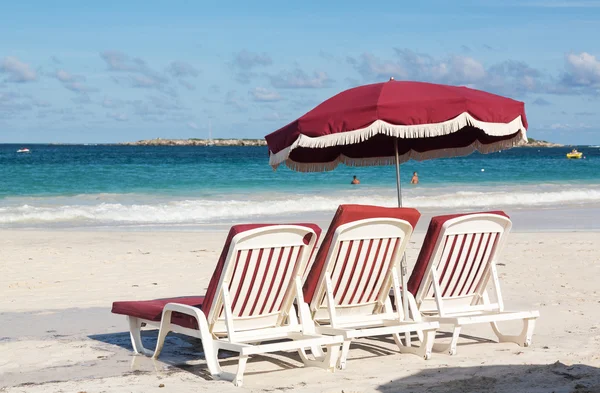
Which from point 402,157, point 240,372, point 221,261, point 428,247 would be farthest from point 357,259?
point 402,157

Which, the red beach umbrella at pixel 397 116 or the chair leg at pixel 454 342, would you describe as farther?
the chair leg at pixel 454 342

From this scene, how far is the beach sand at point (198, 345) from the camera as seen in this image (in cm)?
512

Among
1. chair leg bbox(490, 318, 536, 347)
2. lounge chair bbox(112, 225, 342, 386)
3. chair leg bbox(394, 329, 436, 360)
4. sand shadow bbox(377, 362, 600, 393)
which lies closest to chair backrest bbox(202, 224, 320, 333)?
lounge chair bbox(112, 225, 342, 386)

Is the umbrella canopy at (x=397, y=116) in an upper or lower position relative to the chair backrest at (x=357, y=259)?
upper

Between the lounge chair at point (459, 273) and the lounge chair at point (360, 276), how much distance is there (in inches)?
7.3

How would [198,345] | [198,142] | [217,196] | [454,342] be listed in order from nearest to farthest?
1. [454,342]
2. [198,345]
3. [217,196]
4. [198,142]

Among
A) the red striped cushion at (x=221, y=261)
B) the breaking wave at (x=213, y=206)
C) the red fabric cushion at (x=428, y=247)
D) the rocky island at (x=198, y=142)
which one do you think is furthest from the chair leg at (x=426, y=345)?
the rocky island at (x=198, y=142)

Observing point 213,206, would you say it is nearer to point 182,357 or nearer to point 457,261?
point 182,357

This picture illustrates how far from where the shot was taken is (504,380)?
512 cm

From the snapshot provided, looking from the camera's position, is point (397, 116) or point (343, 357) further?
point (397, 116)

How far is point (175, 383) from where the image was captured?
514 centimetres

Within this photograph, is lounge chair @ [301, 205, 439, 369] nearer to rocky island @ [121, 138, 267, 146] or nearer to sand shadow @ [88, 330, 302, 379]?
sand shadow @ [88, 330, 302, 379]

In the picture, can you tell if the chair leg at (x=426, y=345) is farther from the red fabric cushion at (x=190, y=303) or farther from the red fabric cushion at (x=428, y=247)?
the red fabric cushion at (x=190, y=303)

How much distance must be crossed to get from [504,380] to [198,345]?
2.41 meters
